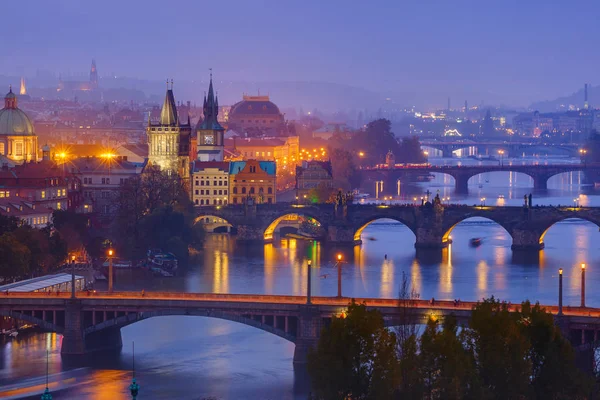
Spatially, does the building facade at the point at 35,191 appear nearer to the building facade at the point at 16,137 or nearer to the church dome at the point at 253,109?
the building facade at the point at 16,137

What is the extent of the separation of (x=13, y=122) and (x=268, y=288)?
28687mm

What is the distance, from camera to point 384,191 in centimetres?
10506

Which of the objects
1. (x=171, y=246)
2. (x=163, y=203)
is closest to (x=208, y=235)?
(x=163, y=203)

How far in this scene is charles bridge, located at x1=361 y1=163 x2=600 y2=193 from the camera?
10744 centimetres

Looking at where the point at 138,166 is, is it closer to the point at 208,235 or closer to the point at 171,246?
the point at 208,235

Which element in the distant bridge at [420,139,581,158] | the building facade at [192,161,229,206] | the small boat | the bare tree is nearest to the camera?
the bare tree

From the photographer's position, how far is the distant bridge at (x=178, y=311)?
137ft

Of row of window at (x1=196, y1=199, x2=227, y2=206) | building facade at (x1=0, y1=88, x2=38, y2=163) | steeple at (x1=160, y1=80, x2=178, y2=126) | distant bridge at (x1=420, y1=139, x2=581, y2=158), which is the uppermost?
distant bridge at (x1=420, y1=139, x2=581, y2=158)

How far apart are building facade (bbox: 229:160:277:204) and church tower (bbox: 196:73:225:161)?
3926 mm

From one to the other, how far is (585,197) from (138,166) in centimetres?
2850

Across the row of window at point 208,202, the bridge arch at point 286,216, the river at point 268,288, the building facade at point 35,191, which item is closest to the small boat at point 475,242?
the river at point 268,288

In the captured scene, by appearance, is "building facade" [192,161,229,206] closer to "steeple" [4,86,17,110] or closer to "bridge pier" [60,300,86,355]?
"steeple" [4,86,17,110]

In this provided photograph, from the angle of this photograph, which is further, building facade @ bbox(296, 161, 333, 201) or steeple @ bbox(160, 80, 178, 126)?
building facade @ bbox(296, 161, 333, 201)

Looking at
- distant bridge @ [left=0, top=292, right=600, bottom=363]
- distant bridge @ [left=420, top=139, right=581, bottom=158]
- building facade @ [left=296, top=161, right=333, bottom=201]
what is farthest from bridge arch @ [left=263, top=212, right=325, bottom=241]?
distant bridge @ [left=420, top=139, right=581, bottom=158]
